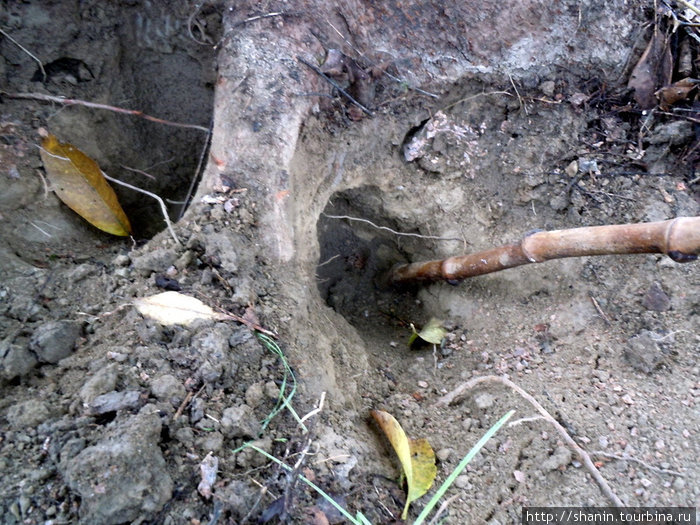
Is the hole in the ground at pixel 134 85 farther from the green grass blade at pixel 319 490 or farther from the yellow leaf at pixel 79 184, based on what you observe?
the green grass blade at pixel 319 490

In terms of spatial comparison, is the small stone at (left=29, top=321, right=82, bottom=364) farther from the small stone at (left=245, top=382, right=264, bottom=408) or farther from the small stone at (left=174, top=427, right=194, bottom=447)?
the small stone at (left=245, top=382, right=264, bottom=408)

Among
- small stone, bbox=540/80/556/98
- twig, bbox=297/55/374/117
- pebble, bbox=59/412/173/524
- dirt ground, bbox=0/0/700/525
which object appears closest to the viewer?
pebble, bbox=59/412/173/524

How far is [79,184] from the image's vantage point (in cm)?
231

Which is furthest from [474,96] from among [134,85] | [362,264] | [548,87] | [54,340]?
[54,340]

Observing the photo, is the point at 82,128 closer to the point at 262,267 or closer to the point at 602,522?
the point at 262,267

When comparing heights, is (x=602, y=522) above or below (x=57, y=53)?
below

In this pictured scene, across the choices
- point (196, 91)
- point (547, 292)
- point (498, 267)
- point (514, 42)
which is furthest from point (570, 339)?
point (196, 91)

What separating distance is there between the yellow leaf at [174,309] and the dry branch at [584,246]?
1.35m

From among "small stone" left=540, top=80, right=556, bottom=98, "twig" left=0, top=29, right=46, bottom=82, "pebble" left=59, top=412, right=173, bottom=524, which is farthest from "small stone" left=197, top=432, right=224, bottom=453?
"small stone" left=540, top=80, right=556, bottom=98

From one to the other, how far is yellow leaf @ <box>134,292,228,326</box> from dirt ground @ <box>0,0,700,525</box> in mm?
39

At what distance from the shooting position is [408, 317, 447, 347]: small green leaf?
2658 millimetres

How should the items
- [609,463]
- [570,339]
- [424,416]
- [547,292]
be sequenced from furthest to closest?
[547,292], [570,339], [424,416], [609,463]

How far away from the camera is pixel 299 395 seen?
1836mm

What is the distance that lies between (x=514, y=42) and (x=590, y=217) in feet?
3.49
